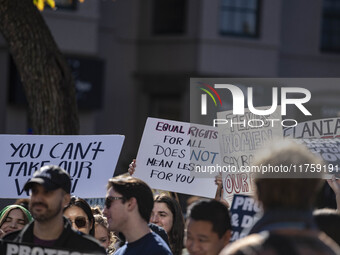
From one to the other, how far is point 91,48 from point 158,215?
12.3m

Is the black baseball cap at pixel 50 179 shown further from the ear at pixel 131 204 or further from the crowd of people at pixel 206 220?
the ear at pixel 131 204

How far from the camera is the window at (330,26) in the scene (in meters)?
22.9

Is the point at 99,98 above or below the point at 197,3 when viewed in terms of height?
below

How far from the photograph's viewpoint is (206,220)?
4.70m

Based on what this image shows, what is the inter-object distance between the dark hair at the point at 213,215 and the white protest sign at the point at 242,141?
2.67 meters

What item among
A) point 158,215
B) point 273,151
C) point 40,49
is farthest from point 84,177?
point 273,151

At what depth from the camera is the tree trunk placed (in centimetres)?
913

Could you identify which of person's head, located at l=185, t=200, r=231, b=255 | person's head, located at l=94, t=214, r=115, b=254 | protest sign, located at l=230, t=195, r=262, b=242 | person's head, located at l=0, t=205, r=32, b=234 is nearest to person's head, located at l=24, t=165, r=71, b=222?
person's head, located at l=185, t=200, r=231, b=255

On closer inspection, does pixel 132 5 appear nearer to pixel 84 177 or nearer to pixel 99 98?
pixel 99 98

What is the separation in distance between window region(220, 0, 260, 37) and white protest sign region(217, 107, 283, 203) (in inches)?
531

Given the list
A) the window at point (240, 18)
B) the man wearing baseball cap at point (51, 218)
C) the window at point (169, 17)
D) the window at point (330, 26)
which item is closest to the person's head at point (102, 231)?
the man wearing baseball cap at point (51, 218)

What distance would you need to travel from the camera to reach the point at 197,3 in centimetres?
2062

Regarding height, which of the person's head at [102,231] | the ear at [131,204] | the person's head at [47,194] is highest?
the person's head at [47,194]

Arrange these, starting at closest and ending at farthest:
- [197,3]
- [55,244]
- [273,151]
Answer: [273,151]
[55,244]
[197,3]
